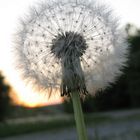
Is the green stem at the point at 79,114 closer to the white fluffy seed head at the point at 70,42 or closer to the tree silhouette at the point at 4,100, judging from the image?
the white fluffy seed head at the point at 70,42

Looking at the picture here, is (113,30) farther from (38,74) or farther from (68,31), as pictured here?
(38,74)

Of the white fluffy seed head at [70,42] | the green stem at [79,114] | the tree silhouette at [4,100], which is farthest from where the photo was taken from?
the tree silhouette at [4,100]

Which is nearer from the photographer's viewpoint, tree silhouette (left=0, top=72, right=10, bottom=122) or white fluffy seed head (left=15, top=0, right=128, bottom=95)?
white fluffy seed head (left=15, top=0, right=128, bottom=95)

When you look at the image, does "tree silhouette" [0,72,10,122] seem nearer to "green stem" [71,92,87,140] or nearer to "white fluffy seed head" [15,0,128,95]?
"white fluffy seed head" [15,0,128,95]

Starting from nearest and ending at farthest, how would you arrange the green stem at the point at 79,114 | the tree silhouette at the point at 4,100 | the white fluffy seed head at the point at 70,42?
the green stem at the point at 79,114
the white fluffy seed head at the point at 70,42
the tree silhouette at the point at 4,100

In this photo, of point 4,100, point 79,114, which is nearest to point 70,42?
point 79,114

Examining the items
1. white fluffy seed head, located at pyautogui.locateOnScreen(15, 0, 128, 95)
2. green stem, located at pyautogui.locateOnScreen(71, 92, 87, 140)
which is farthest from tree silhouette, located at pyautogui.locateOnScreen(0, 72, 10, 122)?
green stem, located at pyautogui.locateOnScreen(71, 92, 87, 140)

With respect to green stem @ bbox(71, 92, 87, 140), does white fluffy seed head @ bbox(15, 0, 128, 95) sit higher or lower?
higher

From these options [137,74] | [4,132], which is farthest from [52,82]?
[137,74]

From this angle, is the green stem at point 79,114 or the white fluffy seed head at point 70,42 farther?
the white fluffy seed head at point 70,42

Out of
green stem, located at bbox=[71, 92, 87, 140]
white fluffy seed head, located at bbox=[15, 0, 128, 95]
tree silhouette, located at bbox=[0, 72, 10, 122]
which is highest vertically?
tree silhouette, located at bbox=[0, 72, 10, 122]

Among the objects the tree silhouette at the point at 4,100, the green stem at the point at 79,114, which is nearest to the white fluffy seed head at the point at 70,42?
the green stem at the point at 79,114
